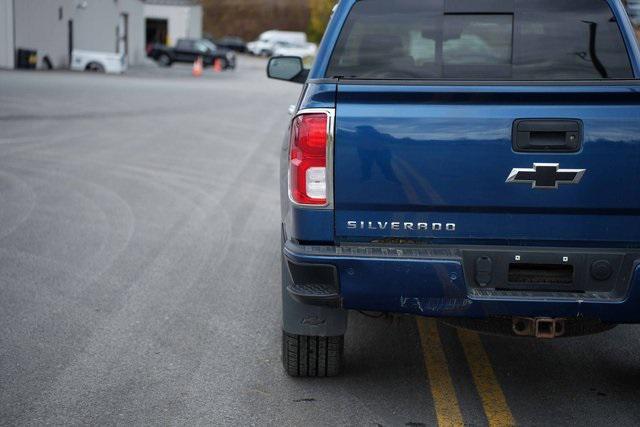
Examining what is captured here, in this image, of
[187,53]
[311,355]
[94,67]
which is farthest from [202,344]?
[187,53]

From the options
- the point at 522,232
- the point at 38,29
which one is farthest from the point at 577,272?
the point at 38,29

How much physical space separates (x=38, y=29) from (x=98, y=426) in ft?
122

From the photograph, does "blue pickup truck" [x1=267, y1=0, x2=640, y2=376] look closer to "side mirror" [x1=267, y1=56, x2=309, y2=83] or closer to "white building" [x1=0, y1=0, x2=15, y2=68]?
"side mirror" [x1=267, y1=56, x2=309, y2=83]

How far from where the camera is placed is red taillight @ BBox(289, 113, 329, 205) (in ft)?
14.4

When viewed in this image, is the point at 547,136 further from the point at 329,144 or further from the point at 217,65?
the point at 217,65

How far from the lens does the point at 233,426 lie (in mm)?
4594

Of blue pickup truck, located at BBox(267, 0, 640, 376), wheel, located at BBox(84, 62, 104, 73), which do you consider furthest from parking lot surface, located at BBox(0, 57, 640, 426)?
wheel, located at BBox(84, 62, 104, 73)

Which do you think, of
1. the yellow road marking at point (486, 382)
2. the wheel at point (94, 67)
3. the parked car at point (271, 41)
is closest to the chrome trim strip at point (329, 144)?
the yellow road marking at point (486, 382)

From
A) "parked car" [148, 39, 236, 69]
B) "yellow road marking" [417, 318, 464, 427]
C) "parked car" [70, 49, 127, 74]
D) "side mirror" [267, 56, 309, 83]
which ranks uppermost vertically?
"parked car" [148, 39, 236, 69]

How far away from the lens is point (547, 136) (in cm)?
428

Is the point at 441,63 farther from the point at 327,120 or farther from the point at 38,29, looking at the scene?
the point at 38,29

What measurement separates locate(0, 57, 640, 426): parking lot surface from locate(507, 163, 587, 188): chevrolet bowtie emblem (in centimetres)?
126

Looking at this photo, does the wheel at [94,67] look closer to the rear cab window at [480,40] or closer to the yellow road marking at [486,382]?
the yellow road marking at [486,382]

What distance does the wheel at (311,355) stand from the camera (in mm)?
5137
